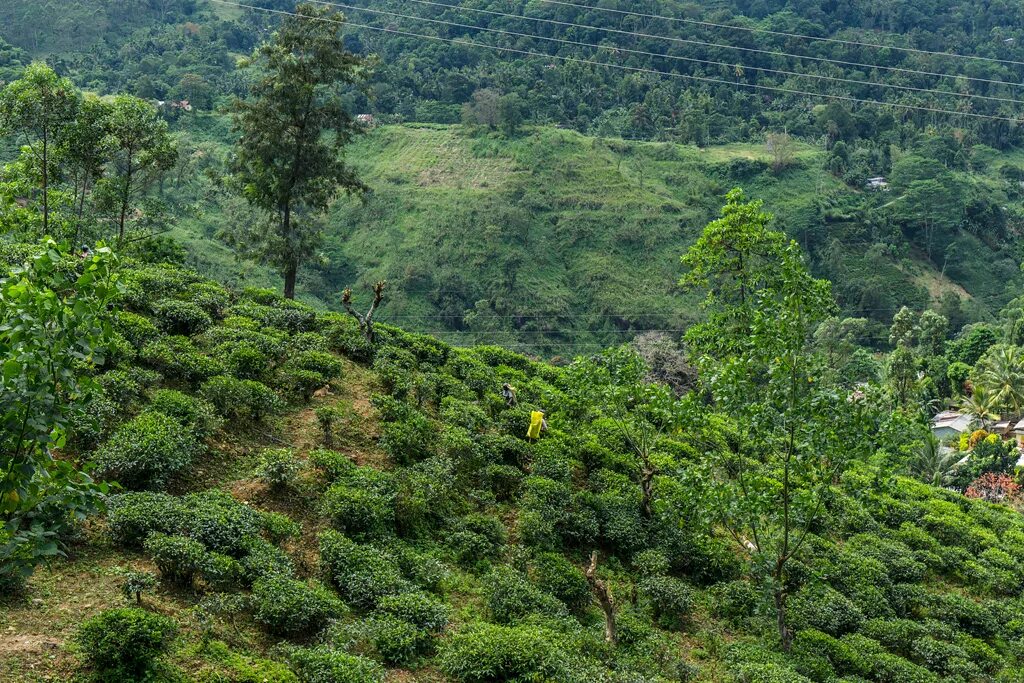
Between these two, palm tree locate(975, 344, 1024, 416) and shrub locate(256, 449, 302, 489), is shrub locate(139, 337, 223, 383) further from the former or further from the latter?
palm tree locate(975, 344, 1024, 416)

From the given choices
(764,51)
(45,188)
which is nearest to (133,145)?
(45,188)

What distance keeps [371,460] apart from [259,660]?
4760mm

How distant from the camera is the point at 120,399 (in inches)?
426

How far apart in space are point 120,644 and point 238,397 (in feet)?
16.9

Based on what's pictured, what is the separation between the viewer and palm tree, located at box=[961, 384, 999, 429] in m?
41.0

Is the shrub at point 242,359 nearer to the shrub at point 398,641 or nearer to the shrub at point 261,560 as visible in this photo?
the shrub at point 261,560

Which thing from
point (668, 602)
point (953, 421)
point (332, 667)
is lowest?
point (953, 421)

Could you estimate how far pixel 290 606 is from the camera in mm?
8219

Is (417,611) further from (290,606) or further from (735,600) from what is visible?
(735,600)

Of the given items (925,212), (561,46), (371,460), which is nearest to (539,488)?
(371,460)

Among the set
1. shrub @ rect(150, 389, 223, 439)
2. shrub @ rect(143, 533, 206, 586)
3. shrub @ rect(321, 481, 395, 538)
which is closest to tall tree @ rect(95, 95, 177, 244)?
shrub @ rect(150, 389, 223, 439)

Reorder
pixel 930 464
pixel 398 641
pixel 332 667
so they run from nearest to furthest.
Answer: pixel 332 667 → pixel 398 641 → pixel 930 464

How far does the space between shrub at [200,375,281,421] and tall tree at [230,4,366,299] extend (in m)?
8.46

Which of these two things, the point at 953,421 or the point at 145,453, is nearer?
the point at 145,453
